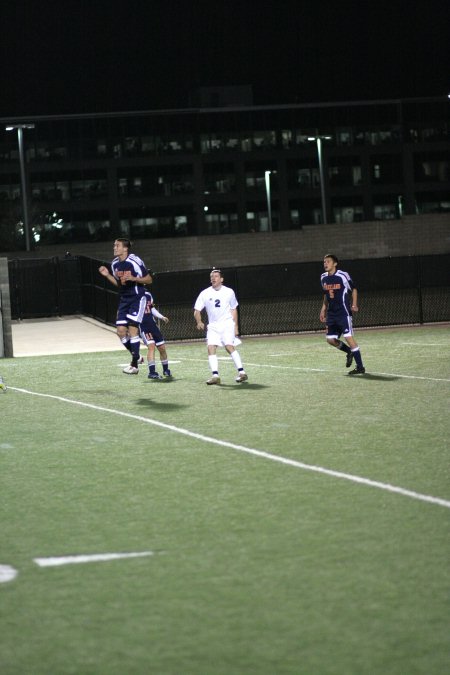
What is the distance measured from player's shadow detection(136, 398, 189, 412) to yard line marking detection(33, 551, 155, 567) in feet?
22.6

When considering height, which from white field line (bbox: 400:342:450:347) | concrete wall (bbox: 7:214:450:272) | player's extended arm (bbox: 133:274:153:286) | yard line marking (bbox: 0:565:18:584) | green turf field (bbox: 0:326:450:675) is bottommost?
white field line (bbox: 400:342:450:347)

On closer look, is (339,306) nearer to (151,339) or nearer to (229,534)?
(151,339)

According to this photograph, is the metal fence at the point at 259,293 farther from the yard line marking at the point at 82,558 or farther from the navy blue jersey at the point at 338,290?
the yard line marking at the point at 82,558

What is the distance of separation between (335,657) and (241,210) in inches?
4580

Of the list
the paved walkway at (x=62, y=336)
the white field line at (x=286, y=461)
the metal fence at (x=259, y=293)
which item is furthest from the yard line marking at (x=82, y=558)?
the metal fence at (x=259, y=293)

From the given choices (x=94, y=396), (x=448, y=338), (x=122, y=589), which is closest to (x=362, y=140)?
(x=448, y=338)

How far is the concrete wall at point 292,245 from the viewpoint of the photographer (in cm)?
4806

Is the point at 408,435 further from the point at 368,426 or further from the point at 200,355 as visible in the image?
the point at 200,355

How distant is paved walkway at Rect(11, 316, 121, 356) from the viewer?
85.1 ft

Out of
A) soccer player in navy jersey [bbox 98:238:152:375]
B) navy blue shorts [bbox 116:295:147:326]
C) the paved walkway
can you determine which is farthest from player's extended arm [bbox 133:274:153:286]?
the paved walkway

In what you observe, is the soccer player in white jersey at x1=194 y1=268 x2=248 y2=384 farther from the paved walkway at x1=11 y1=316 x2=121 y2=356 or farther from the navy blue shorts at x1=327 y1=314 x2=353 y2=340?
the paved walkway at x1=11 y1=316 x2=121 y2=356

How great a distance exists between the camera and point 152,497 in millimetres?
8344

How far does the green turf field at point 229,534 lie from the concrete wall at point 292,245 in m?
33.8

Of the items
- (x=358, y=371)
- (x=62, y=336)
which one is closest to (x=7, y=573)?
(x=358, y=371)
